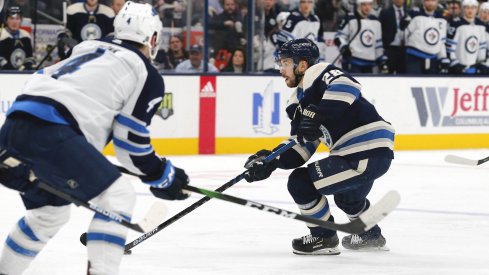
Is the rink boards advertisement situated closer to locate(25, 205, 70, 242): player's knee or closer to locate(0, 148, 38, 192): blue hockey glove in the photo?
locate(25, 205, 70, 242): player's knee

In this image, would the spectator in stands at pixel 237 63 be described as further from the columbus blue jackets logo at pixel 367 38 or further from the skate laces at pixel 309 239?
the skate laces at pixel 309 239

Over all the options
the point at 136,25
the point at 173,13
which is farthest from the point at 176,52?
the point at 136,25

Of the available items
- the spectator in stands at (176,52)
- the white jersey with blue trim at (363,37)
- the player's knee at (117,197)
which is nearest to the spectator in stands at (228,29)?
the spectator in stands at (176,52)

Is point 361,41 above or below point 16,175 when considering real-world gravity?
below

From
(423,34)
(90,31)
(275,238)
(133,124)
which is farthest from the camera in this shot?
(423,34)

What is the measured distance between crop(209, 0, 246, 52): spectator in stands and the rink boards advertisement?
42 centimetres

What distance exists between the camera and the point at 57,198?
3570 mm

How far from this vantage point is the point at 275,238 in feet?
17.2

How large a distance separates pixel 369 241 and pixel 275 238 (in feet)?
1.64

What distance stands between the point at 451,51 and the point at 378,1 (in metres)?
0.91

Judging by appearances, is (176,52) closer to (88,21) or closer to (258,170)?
(88,21)

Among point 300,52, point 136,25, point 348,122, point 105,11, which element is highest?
point 136,25

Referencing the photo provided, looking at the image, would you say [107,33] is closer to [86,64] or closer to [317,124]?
[317,124]

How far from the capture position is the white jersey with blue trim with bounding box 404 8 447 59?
10695 mm
